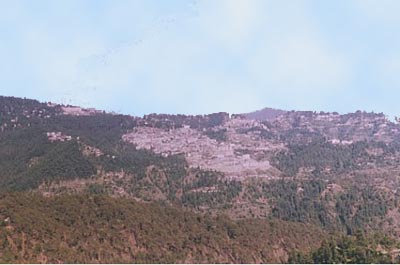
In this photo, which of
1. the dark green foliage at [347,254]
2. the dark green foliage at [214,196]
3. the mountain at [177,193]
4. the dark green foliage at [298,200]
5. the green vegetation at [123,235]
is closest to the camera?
the dark green foliage at [347,254]

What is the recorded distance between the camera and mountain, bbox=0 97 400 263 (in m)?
56.4

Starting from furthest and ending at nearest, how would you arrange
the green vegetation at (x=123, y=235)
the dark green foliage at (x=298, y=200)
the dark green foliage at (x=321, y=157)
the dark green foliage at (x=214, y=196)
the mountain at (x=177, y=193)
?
the dark green foliage at (x=321, y=157), the dark green foliage at (x=214, y=196), the dark green foliage at (x=298, y=200), the mountain at (x=177, y=193), the green vegetation at (x=123, y=235)

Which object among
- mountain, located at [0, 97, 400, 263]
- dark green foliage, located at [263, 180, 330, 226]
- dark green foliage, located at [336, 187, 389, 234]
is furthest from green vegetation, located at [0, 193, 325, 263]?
dark green foliage, located at [263, 180, 330, 226]

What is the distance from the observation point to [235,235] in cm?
6975

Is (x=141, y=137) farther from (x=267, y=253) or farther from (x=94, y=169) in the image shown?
(x=267, y=253)

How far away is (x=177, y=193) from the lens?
389 ft

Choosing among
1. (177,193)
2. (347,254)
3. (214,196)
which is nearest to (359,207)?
(214,196)

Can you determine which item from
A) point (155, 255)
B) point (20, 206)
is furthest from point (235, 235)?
point (20, 206)

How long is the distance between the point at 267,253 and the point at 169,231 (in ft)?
35.4

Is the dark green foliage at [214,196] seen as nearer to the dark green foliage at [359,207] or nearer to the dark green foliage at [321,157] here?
the dark green foliage at [359,207]

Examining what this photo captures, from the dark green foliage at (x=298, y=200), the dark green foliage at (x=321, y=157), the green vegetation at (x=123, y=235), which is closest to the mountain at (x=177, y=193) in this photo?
the green vegetation at (x=123, y=235)

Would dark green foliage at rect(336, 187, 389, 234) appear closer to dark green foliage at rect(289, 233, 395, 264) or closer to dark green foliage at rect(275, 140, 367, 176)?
dark green foliage at rect(275, 140, 367, 176)

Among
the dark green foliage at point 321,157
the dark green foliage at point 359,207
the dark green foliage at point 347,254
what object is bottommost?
the dark green foliage at point 359,207

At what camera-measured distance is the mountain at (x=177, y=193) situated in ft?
185
